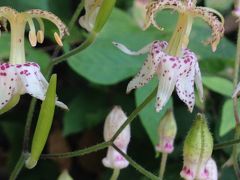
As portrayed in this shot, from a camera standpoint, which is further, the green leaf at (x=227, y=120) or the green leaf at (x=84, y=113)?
the green leaf at (x=84, y=113)

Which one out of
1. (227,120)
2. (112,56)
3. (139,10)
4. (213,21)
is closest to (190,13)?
(213,21)

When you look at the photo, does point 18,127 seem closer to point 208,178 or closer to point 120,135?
point 120,135

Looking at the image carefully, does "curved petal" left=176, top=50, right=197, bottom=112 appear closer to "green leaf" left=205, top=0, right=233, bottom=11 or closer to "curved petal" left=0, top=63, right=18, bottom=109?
"curved petal" left=0, top=63, right=18, bottom=109

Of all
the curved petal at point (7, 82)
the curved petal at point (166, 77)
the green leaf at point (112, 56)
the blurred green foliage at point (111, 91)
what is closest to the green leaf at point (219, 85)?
the blurred green foliage at point (111, 91)

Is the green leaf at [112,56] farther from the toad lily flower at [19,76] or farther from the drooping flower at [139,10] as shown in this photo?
the toad lily flower at [19,76]

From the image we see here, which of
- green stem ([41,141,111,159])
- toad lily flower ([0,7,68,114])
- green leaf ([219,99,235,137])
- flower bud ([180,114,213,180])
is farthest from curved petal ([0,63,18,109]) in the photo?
green leaf ([219,99,235,137])

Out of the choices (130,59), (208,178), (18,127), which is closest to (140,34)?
(130,59)

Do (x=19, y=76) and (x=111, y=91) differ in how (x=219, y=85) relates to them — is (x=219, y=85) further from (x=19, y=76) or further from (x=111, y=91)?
(x=19, y=76)
